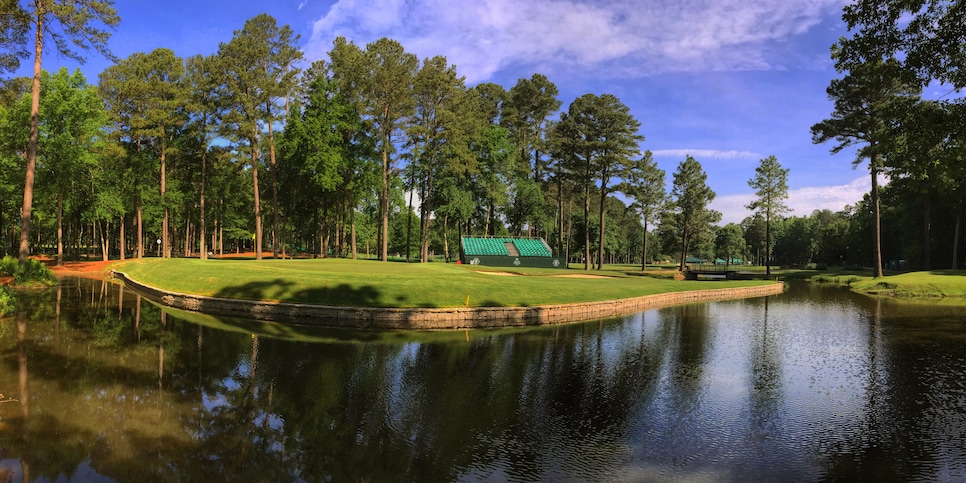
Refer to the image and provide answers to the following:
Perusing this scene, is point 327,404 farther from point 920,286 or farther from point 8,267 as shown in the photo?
point 920,286

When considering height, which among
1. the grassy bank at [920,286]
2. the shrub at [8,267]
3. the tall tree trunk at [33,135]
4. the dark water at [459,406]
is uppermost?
the tall tree trunk at [33,135]

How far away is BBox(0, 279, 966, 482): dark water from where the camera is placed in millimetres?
7887

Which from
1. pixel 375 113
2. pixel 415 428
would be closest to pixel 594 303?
pixel 415 428

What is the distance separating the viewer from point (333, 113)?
4641cm

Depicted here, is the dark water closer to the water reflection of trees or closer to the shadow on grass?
the water reflection of trees

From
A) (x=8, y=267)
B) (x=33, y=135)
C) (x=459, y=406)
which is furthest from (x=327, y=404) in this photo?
(x=8, y=267)

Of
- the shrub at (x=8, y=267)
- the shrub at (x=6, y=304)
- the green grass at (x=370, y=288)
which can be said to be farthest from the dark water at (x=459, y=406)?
the shrub at (x=8, y=267)

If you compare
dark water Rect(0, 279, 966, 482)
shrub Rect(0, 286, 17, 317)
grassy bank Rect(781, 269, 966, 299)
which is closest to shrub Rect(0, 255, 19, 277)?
shrub Rect(0, 286, 17, 317)

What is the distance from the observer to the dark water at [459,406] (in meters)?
7.89

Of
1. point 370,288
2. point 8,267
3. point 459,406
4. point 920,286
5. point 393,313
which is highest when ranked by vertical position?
point 8,267

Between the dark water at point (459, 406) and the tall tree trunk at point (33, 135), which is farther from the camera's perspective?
the tall tree trunk at point (33, 135)

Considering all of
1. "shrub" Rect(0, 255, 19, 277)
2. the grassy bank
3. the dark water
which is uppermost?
"shrub" Rect(0, 255, 19, 277)

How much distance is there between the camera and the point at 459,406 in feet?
36.0

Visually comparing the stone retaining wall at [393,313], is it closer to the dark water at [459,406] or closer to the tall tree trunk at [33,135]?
the dark water at [459,406]
